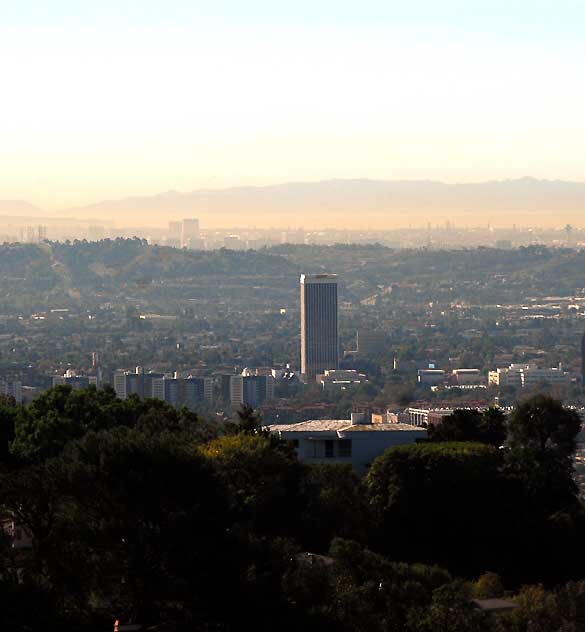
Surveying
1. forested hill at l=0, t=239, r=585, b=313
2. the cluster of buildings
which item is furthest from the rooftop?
forested hill at l=0, t=239, r=585, b=313

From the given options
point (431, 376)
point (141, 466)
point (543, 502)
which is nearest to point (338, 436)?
point (543, 502)

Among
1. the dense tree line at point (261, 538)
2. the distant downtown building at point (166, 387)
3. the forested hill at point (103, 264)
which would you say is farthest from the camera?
the forested hill at point (103, 264)

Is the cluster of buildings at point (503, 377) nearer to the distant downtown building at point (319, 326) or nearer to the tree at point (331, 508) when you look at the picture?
the distant downtown building at point (319, 326)

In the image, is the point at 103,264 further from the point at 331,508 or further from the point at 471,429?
the point at 331,508

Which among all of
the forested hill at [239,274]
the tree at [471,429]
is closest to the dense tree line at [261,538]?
the tree at [471,429]

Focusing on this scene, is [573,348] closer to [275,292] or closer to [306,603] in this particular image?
[275,292]

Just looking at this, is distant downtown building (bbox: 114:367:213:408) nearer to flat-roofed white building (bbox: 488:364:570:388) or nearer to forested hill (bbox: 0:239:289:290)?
flat-roofed white building (bbox: 488:364:570:388)

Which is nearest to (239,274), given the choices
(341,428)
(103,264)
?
(103,264)
